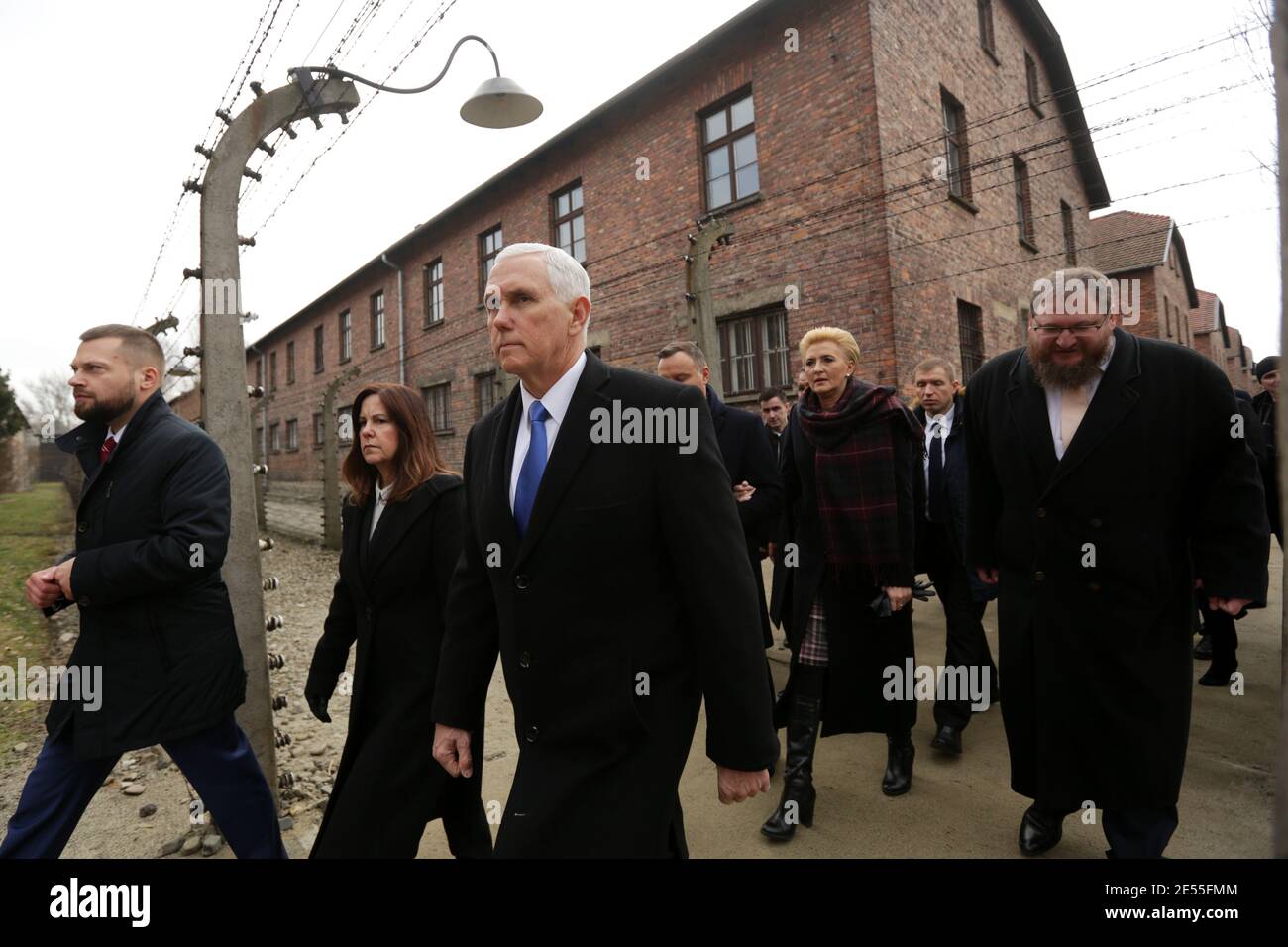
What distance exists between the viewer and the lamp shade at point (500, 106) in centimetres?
539

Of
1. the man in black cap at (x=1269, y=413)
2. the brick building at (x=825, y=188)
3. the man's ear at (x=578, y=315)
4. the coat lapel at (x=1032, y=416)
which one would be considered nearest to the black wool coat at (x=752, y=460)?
the coat lapel at (x=1032, y=416)

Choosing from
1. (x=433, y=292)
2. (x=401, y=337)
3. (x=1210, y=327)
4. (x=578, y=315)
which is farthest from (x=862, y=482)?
(x=1210, y=327)

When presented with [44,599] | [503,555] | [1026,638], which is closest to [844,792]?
[1026,638]

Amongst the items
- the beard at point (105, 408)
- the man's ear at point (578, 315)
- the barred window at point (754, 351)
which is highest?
the barred window at point (754, 351)

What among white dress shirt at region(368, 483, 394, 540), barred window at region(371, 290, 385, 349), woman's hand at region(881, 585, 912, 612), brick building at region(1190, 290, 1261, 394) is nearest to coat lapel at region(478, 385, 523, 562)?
white dress shirt at region(368, 483, 394, 540)

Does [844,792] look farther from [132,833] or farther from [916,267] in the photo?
[916,267]

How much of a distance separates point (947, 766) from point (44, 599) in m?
4.11

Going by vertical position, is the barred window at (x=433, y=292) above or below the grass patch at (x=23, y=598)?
above

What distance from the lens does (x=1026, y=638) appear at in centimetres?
266

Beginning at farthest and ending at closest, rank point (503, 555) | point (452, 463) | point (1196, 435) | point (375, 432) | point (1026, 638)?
1. point (452, 463)
2. point (375, 432)
3. point (1026, 638)
4. point (1196, 435)
5. point (503, 555)

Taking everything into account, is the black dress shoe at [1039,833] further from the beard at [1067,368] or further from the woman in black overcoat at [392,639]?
the woman in black overcoat at [392,639]

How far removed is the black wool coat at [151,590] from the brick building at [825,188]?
4884 mm

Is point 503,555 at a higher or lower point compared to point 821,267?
lower

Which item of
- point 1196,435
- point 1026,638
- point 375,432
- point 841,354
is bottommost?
point 1026,638
